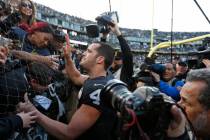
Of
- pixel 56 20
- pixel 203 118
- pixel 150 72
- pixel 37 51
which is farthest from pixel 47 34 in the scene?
pixel 56 20

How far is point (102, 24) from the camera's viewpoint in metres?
3.87

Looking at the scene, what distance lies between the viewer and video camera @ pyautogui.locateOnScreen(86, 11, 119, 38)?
3.78 meters

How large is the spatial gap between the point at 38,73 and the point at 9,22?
2.05ft

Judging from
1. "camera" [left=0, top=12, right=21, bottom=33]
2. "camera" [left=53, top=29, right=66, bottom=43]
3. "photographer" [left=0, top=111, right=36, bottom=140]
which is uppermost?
"camera" [left=0, top=12, right=21, bottom=33]

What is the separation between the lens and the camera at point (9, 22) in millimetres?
3369

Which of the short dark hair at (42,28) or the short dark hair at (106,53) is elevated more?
the short dark hair at (42,28)

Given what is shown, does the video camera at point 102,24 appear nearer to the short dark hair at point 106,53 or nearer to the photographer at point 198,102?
the short dark hair at point 106,53

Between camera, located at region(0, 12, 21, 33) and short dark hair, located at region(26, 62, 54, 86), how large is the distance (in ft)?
1.50

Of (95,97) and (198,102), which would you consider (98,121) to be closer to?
(95,97)

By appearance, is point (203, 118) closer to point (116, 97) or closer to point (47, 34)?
point (116, 97)

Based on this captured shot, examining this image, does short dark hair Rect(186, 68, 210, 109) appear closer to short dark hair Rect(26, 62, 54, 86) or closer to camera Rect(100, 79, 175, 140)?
camera Rect(100, 79, 175, 140)

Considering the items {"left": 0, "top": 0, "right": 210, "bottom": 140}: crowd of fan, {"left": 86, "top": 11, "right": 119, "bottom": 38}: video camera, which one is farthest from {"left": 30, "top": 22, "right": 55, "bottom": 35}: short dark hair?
{"left": 86, "top": 11, "right": 119, "bottom": 38}: video camera

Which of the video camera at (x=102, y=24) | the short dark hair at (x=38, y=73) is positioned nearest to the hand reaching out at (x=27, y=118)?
the short dark hair at (x=38, y=73)

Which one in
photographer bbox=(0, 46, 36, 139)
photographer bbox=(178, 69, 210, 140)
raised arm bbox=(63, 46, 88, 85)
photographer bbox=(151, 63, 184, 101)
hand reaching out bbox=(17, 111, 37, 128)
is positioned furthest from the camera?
photographer bbox=(151, 63, 184, 101)
